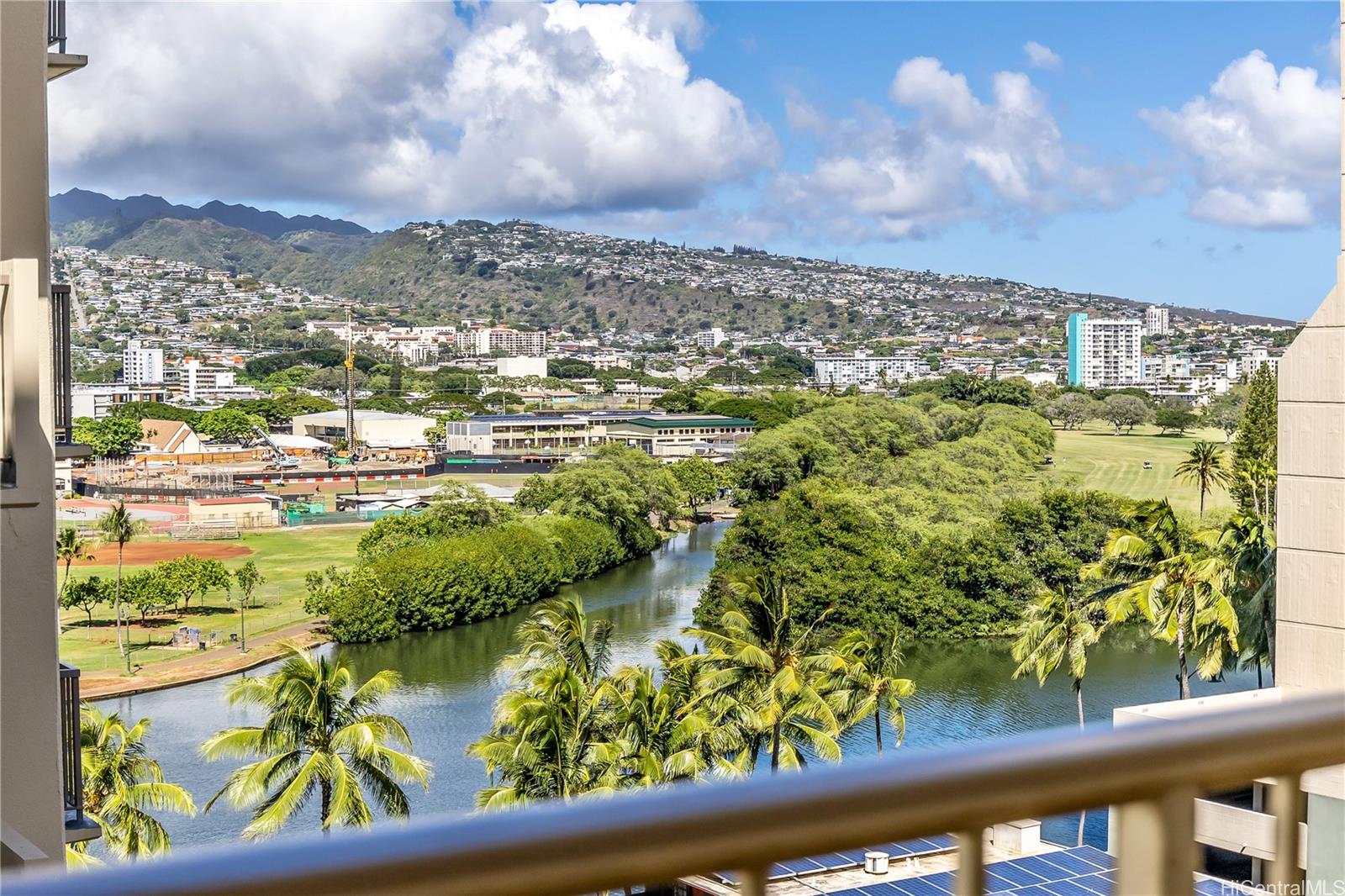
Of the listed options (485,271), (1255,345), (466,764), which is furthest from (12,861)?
(485,271)

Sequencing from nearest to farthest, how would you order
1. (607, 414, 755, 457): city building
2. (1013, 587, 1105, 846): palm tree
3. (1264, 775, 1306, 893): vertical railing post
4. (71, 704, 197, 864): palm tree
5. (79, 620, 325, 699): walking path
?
(1264, 775, 1306, 893): vertical railing post < (71, 704, 197, 864): palm tree < (1013, 587, 1105, 846): palm tree < (79, 620, 325, 699): walking path < (607, 414, 755, 457): city building

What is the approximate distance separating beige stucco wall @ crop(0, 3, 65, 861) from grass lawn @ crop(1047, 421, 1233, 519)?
22927 mm

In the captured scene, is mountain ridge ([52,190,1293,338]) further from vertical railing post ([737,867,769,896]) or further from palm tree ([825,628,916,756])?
vertical railing post ([737,867,769,896])

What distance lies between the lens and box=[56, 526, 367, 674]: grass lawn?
20.4 m

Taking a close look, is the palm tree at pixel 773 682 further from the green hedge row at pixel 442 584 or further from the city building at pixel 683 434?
the city building at pixel 683 434

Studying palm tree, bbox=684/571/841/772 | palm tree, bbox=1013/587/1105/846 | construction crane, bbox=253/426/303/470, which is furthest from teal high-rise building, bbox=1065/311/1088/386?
palm tree, bbox=684/571/841/772

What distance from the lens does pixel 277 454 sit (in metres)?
39.2

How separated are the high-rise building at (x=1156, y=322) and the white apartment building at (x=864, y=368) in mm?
10770

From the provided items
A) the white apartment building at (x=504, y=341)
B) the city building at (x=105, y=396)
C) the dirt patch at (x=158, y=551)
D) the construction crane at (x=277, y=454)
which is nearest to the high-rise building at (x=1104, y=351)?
the white apartment building at (x=504, y=341)

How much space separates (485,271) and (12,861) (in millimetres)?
84428

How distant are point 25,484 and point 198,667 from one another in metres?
18.3

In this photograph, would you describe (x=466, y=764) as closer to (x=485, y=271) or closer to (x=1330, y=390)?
(x=1330, y=390)

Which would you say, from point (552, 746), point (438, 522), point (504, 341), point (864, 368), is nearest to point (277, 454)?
point (438, 522)

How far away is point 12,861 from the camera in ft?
6.13
